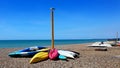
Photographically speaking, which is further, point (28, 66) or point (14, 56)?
point (14, 56)

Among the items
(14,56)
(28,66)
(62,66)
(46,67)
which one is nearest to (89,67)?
(62,66)

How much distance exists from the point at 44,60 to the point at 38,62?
2.16 ft

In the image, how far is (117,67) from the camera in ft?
28.5

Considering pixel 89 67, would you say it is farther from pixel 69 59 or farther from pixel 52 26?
pixel 52 26

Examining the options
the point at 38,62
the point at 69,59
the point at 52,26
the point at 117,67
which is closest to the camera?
the point at 117,67

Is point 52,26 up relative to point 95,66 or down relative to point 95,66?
up

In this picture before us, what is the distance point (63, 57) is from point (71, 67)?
2.19m

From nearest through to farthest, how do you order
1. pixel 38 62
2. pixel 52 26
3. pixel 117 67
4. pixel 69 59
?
pixel 117 67
pixel 38 62
pixel 69 59
pixel 52 26

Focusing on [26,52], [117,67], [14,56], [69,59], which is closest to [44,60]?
[69,59]

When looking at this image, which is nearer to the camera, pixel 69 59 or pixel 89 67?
pixel 89 67

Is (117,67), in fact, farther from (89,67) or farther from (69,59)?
(69,59)

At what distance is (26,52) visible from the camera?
12.7m

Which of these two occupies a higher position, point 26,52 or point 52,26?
point 52,26

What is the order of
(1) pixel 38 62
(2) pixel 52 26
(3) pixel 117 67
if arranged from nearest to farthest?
(3) pixel 117 67 → (1) pixel 38 62 → (2) pixel 52 26
